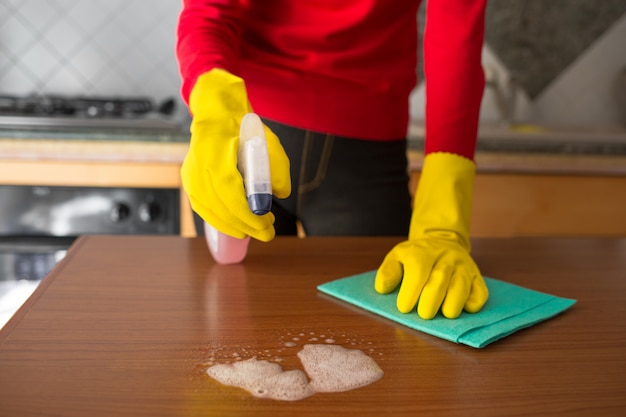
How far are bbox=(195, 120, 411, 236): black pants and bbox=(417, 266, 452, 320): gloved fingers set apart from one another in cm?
41

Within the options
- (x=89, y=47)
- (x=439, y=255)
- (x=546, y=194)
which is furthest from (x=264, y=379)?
(x=89, y=47)

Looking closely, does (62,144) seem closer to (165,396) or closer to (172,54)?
(172,54)

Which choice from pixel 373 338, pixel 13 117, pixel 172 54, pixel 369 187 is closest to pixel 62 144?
pixel 13 117

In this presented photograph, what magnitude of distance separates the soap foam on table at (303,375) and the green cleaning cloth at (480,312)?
0.10 meters

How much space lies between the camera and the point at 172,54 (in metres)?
2.13

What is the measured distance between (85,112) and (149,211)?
1.56ft

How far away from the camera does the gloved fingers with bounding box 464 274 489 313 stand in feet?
2.22

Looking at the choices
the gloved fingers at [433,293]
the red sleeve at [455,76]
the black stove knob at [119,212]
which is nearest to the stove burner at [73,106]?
the black stove knob at [119,212]

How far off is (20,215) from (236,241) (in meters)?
1.04

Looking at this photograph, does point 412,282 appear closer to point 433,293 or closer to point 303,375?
point 433,293

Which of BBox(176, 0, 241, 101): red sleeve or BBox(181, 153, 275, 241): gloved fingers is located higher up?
BBox(176, 0, 241, 101): red sleeve

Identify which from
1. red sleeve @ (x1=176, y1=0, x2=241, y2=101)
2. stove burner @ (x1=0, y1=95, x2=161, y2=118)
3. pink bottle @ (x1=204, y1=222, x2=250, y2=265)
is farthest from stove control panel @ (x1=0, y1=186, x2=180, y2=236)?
pink bottle @ (x1=204, y1=222, x2=250, y2=265)

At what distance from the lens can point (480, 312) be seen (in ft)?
2.22

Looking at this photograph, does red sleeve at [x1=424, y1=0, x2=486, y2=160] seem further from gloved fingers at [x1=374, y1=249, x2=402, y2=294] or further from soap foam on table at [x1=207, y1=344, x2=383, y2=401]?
soap foam on table at [x1=207, y1=344, x2=383, y2=401]
